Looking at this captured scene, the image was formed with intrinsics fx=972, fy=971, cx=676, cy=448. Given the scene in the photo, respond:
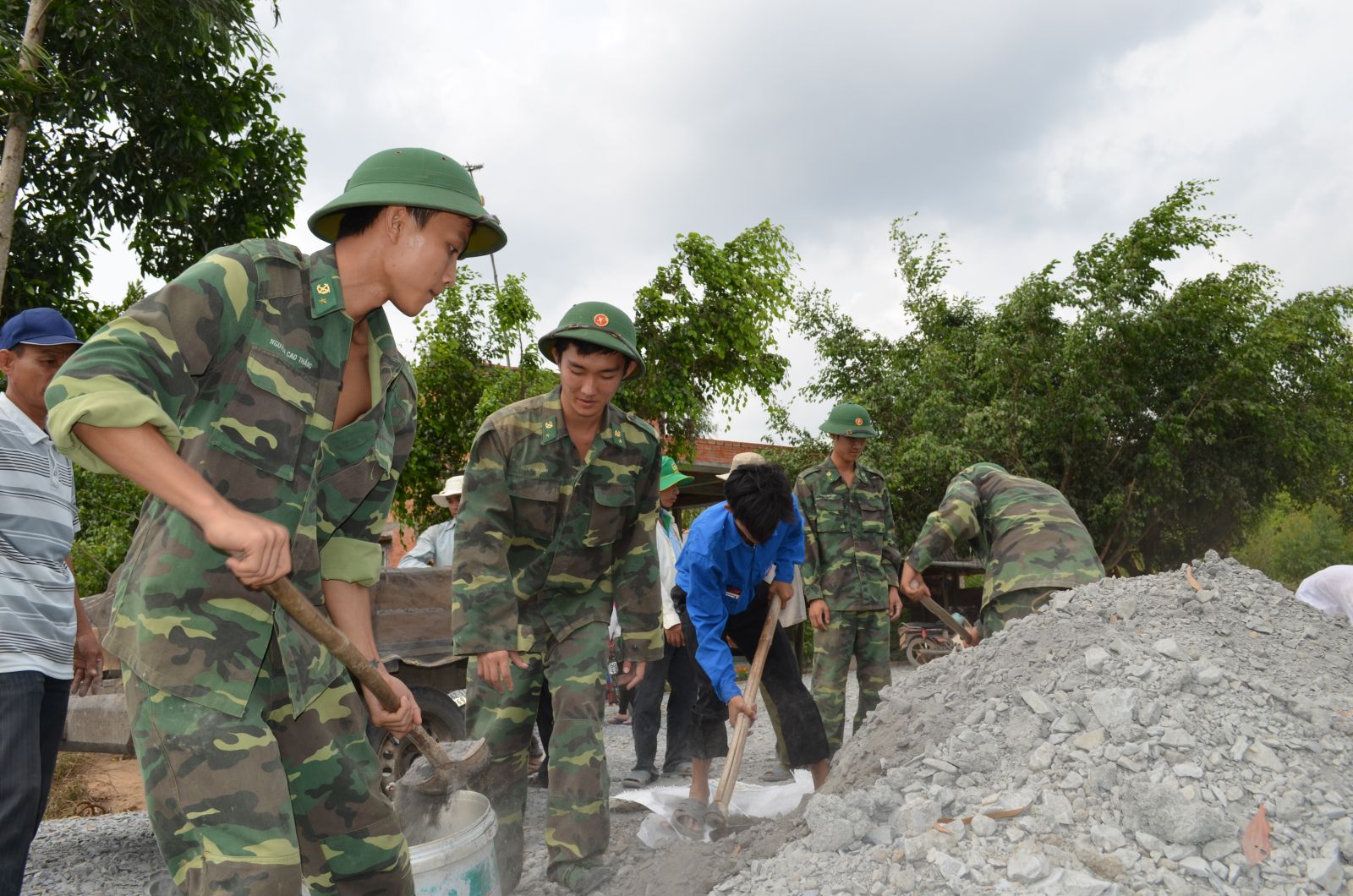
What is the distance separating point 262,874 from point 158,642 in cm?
47

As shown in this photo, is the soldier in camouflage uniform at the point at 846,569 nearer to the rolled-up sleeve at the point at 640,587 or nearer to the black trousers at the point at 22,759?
the rolled-up sleeve at the point at 640,587

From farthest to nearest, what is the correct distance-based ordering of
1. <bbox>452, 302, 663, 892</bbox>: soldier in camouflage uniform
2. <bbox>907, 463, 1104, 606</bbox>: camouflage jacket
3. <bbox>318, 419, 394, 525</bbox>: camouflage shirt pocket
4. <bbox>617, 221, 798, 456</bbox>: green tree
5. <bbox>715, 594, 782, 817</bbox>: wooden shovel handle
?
1. <bbox>617, 221, 798, 456</bbox>: green tree
2. <bbox>907, 463, 1104, 606</bbox>: camouflage jacket
3. <bbox>715, 594, 782, 817</bbox>: wooden shovel handle
4. <bbox>452, 302, 663, 892</bbox>: soldier in camouflage uniform
5. <bbox>318, 419, 394, 525</bbox>: camouflage shirt pocket

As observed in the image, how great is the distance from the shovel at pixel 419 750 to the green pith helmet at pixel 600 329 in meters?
1.47

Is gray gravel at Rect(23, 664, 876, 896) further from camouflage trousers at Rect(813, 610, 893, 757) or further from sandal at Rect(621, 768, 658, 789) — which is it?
camouflage trousers at Rect(813, 610, 893, 757)

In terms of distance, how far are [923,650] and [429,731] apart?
7.76 meters

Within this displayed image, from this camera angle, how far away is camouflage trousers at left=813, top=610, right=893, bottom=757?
585 centimetres

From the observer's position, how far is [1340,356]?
15.0 m

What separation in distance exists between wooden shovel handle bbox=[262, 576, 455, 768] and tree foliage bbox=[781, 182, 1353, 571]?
1185 centimetres

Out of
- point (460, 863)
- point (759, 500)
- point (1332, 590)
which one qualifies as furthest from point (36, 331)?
point (1332, 590)

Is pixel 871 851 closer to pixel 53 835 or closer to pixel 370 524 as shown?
pixel 370 524

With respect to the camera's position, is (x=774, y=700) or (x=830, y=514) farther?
(x=830, y=514)

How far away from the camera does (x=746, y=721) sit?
4.51 metres

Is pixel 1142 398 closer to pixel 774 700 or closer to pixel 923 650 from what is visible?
pixel 923 650

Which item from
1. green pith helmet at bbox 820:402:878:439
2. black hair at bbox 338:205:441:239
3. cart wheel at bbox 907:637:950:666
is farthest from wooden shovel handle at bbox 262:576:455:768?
cart wheel at bbox 907:637:950:666
